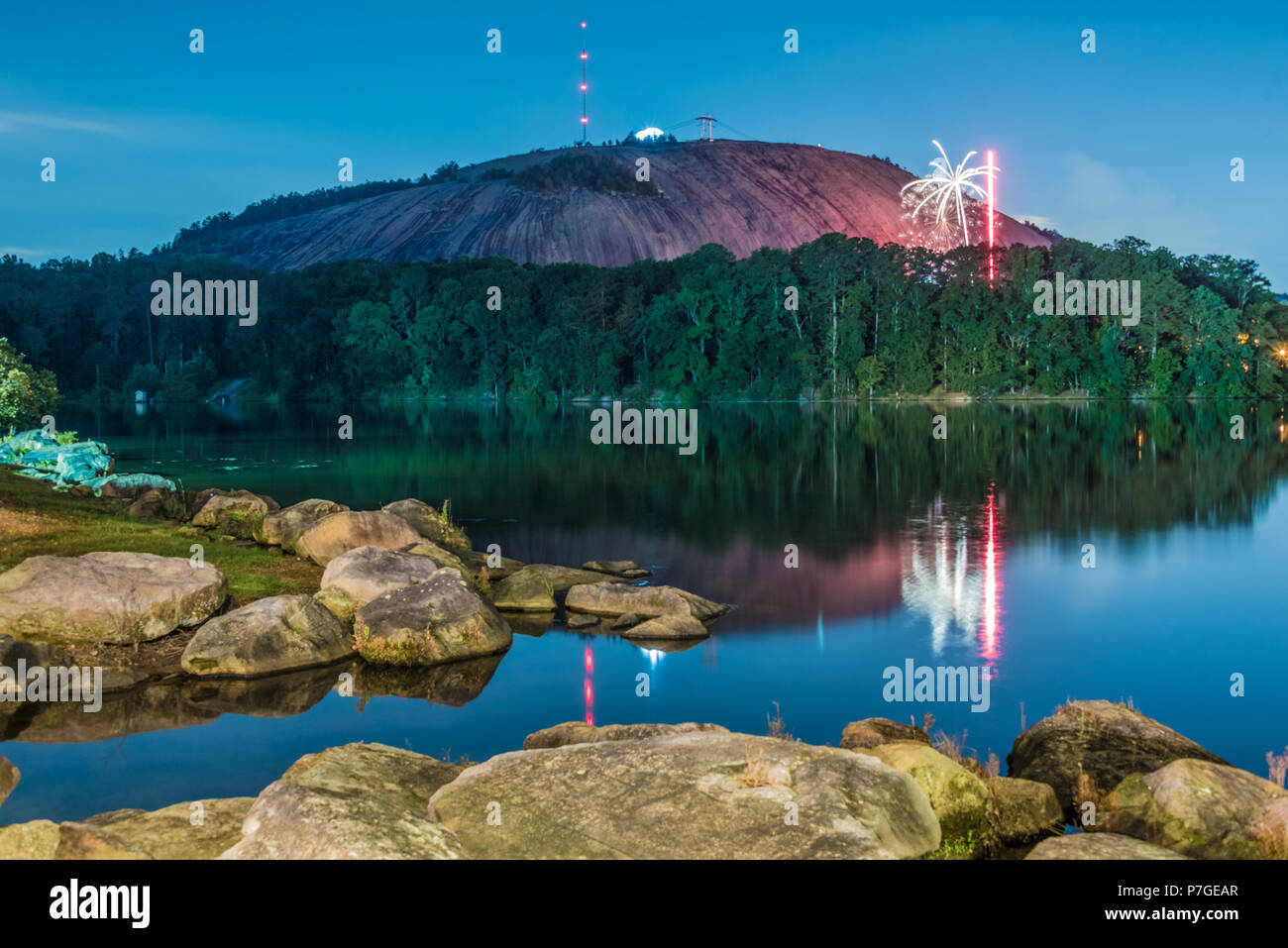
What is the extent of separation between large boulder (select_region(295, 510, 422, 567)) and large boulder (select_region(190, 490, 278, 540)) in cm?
454

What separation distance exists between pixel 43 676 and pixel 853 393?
109 m

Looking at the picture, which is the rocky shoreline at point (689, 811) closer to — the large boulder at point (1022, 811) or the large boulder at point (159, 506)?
the large boulder at point (1022, 811)

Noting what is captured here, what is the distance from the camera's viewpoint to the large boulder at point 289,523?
25984 millimetres

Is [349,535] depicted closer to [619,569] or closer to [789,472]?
[619,569]

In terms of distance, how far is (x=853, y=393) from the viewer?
11912cm

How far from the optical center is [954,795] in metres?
10.2

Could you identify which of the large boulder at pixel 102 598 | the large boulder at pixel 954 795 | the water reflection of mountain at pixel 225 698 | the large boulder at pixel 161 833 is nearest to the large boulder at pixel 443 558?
the water reflection of mountain at pixel 225 698

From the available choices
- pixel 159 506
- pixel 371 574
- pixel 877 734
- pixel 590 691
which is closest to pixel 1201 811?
pixel 877 734

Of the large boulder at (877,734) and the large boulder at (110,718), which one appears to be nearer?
the large boulder at (877,734)

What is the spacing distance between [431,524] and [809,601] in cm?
1107

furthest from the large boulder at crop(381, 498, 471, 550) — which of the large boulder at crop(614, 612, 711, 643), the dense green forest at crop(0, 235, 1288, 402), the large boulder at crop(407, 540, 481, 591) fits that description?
the dense green forest at crop(0, 235, 1288, 402)

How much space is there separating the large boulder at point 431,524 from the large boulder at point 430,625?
8.87 m

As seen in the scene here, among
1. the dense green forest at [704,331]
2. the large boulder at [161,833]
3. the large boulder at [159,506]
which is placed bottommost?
the large boulder at [161,833]
